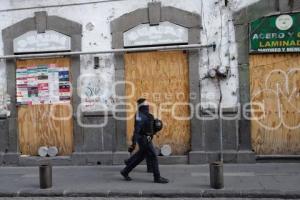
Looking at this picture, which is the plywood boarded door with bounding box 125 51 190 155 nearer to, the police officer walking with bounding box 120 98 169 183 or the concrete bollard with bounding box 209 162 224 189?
the police officer walking with bounding box 120 98 169 183

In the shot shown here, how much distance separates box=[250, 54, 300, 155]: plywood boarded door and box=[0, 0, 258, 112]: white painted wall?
576 millimetres

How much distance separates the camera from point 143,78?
518 inches

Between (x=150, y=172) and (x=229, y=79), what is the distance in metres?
2.99

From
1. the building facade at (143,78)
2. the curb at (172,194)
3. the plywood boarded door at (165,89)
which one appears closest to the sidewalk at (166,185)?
the curb at (172,194)

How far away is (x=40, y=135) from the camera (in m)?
13.8

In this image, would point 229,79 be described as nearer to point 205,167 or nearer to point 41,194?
point 205,167

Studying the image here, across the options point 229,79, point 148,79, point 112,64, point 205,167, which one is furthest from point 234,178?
point 112,64

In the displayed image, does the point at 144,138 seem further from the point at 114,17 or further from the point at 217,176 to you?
the point at 114,17

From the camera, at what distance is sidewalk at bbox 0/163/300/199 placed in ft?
31.6

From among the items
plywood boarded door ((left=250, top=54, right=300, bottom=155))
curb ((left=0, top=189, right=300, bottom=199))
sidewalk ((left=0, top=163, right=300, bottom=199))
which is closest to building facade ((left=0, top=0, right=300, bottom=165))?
plywood boarded door ((left=250, top=54, right=300, bottom=155))

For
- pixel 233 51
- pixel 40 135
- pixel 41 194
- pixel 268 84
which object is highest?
pixel 233 51

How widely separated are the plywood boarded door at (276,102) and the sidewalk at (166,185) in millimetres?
548

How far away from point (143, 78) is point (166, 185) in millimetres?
3645

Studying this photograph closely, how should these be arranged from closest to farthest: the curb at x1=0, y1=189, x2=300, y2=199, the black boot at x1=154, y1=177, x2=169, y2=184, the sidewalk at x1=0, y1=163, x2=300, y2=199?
the curb at x1=0, y1=189, x2=300, y2=199, the sidewalk at x1=0, y1=163, x2=300, y2=199, the black boot at x1=154, y1=177, x2=169, y2=184
